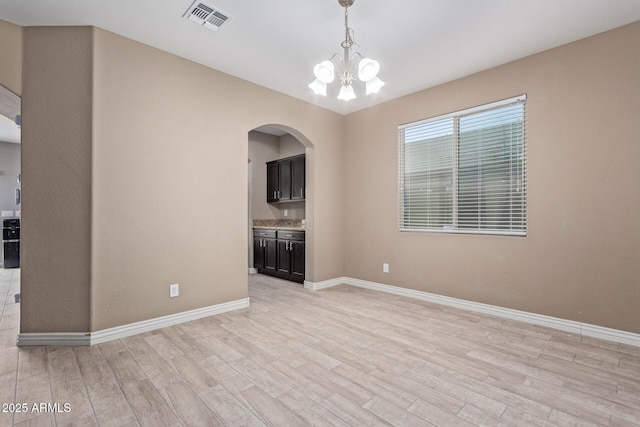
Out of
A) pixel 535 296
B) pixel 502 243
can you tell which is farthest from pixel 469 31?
pixel 535 296

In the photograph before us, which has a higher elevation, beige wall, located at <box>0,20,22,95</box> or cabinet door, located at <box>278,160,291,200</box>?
beige wall, located at <box>0,20,22,95</box>

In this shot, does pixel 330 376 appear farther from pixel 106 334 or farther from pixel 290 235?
pixel 290 235

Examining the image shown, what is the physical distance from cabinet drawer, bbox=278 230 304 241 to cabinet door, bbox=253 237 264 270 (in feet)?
2.21

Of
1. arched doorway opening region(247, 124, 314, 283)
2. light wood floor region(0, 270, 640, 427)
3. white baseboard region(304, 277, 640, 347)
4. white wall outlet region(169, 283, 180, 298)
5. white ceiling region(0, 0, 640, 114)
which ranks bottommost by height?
light wood floor region(0, 270, 640, 427)

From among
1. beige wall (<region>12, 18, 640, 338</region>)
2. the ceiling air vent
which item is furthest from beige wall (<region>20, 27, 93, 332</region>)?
the ceiling air vent

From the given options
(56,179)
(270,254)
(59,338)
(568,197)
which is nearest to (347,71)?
(568,197)

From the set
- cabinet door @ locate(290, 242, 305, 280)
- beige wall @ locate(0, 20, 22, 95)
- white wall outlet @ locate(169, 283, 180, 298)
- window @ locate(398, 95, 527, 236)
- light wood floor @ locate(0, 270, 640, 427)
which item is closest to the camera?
light wood floor @ locate(0, 270, 640, 427)

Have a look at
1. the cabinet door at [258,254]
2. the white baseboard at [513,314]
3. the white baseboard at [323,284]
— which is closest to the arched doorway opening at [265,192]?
the cabinet door at [258,254]

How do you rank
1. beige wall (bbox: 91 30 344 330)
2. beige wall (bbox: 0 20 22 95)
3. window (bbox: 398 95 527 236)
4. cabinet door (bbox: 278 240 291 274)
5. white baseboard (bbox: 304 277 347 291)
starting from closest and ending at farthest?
1. beige wall (bbox: 0 20 22 95)
2. beige wall (bbox: 91 30 344 330)
3. window (bbox: 398 95 527 236)
4. white baseboard (bbox: 304 277 347 291)
5. cabinet door (bbox: 278 240 291 274)

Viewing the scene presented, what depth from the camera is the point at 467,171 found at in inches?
146

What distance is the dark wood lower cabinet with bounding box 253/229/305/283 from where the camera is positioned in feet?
16.2

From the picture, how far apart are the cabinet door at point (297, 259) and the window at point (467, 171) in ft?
5.32

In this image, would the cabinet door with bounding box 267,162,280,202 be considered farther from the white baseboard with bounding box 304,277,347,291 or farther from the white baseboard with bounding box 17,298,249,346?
the white baseboard with bounding box 17,298,249,346

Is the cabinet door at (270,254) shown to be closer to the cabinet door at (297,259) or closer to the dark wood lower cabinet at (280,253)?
the dark wood lower cabinet at (280,253)
